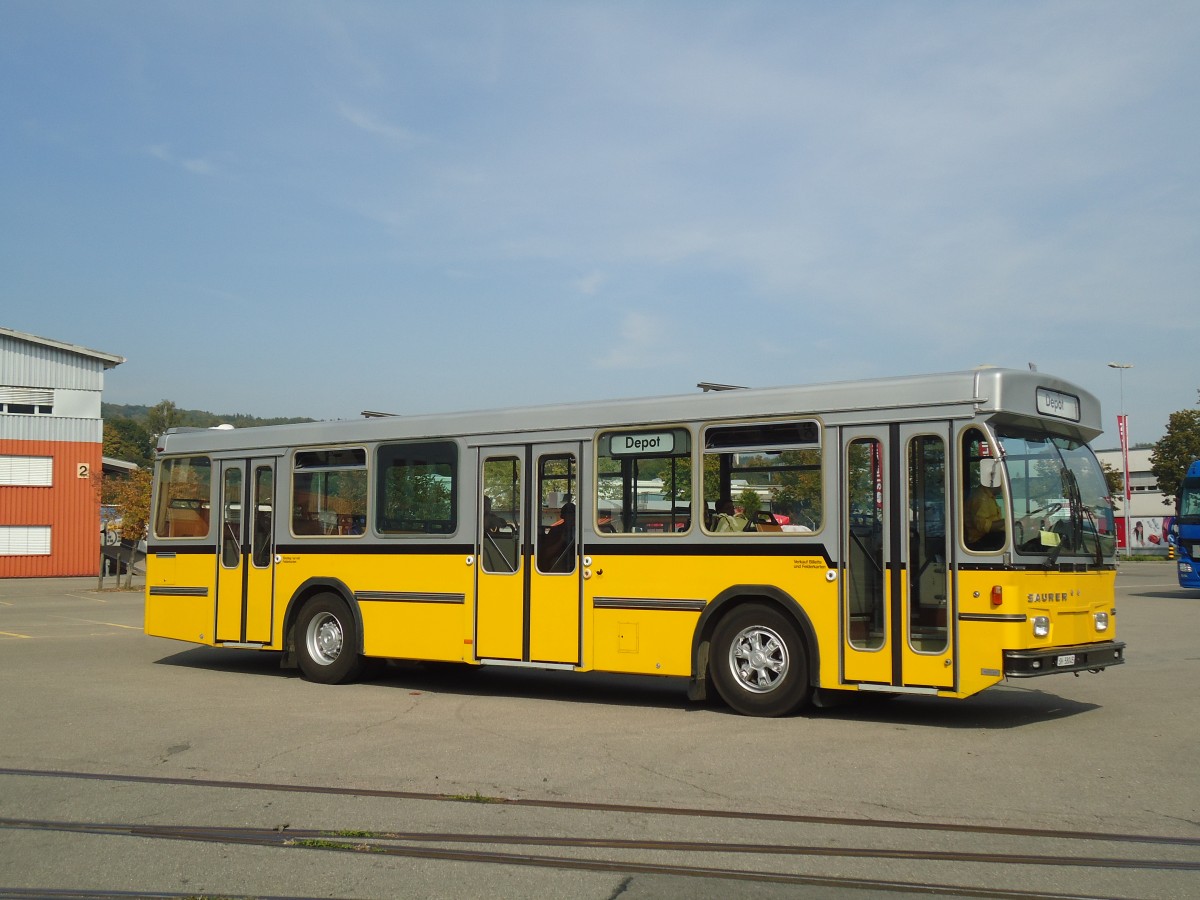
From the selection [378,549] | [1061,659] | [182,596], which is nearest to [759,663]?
[1061,659]

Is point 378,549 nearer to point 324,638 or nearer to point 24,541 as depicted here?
point 324,638

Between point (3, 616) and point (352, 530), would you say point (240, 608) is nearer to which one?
point (352, 530)

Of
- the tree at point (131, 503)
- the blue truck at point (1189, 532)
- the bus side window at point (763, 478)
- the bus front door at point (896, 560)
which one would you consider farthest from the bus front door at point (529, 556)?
the tree at point (131, 503)

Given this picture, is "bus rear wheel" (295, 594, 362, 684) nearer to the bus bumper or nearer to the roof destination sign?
the bus bumper

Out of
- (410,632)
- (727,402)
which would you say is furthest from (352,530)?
(727,402)

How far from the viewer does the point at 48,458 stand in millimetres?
42938

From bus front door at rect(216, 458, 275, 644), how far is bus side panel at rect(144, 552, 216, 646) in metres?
0.17

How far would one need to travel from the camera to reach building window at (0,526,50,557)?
41.8m

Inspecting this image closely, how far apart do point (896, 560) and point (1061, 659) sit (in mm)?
1492

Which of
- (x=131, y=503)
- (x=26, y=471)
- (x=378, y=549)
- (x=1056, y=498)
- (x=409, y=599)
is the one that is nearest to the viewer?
(x=1056, y=498)

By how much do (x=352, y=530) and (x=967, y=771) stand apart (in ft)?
25.4

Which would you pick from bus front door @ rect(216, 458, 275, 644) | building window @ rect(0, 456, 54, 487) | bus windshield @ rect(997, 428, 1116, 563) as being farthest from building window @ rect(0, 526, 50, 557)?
bus windshield @ rect(997, 428, 1116, 563)

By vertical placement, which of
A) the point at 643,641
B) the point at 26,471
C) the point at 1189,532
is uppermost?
the point at 26,471

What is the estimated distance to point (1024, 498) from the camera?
9.61 metres
